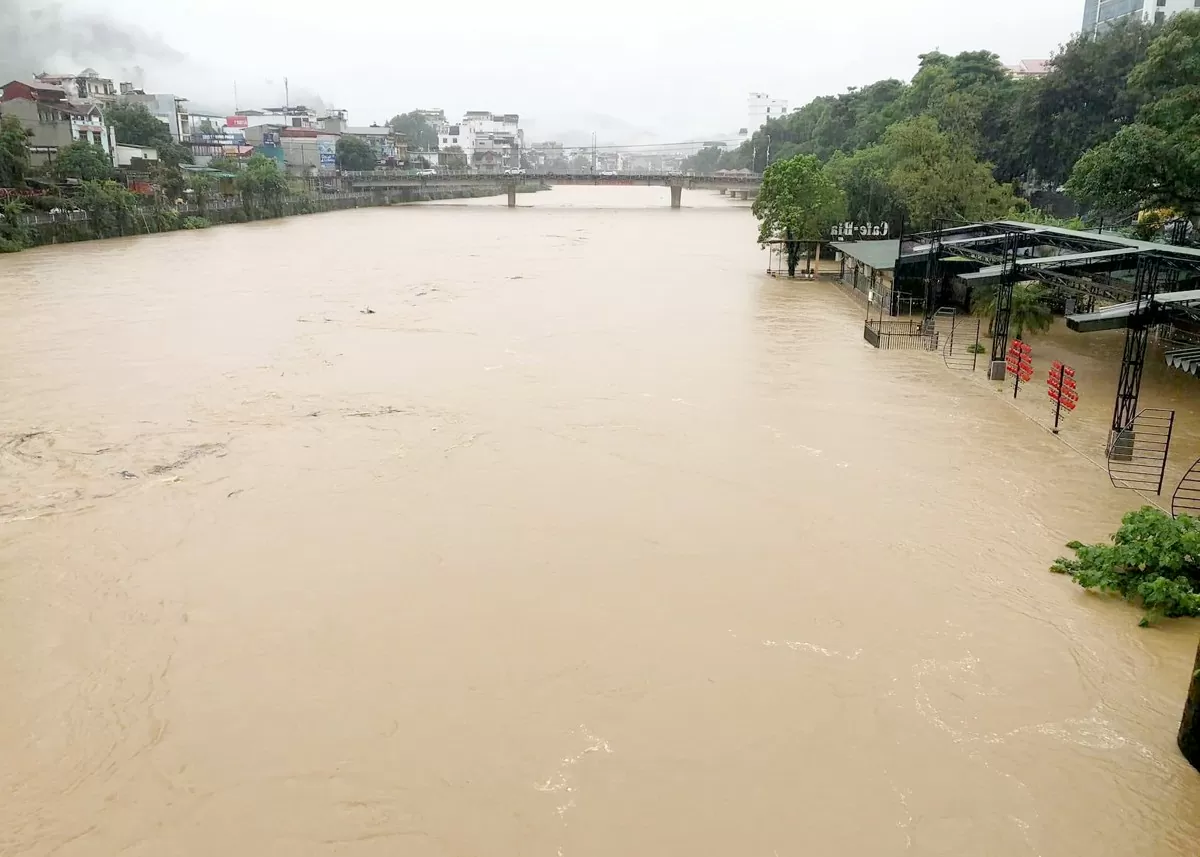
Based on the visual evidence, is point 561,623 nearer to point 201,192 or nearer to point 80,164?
point 80,164

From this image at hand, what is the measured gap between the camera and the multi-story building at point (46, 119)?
2223 inches

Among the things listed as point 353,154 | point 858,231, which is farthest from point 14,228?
point 353,154

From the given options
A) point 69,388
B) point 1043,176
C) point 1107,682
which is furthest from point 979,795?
point 1043,176

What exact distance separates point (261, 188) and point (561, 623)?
57.2m

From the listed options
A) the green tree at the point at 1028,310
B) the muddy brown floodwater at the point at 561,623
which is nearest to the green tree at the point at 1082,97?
the green tree at the point at 1028,310

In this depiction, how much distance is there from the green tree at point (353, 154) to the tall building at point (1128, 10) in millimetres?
64714

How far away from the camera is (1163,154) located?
21406 millimetres

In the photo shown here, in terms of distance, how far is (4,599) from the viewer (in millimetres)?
9820

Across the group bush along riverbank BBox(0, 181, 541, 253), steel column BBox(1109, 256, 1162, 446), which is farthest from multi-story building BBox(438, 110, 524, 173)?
steel column BBox(1109, 256, 1162, 446)

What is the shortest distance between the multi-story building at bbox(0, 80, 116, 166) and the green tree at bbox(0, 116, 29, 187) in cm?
1213

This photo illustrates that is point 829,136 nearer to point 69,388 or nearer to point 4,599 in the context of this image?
point 69,388

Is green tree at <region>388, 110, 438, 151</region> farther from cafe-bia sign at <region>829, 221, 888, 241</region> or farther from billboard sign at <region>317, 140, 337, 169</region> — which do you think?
cafe-bia sign at <region>829, 221, 888, 241</region>

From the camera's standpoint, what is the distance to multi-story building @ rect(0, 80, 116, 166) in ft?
185

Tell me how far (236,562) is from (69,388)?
10.2 meters
